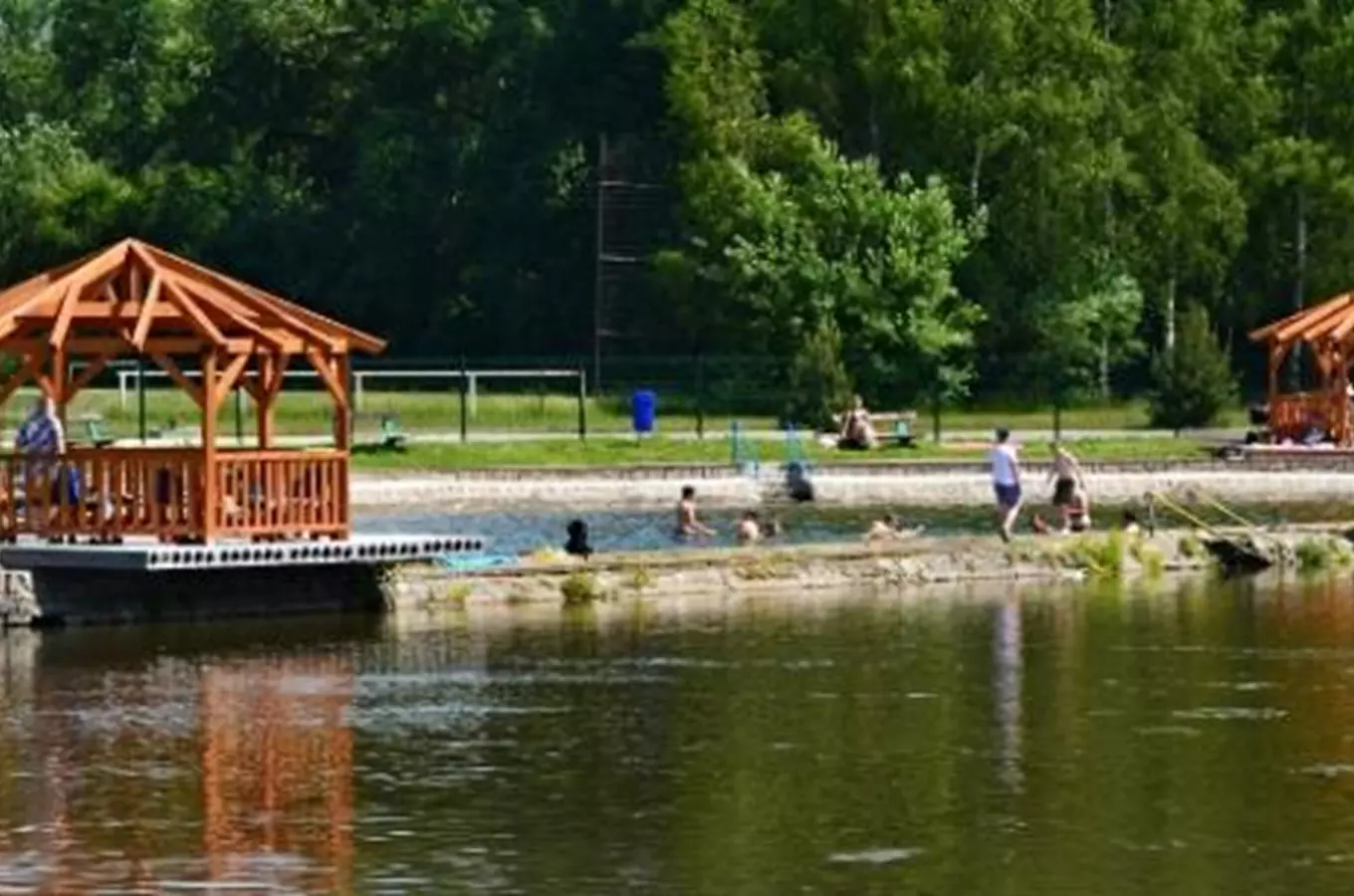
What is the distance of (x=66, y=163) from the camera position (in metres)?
110

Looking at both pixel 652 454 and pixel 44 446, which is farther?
pixel 652 454

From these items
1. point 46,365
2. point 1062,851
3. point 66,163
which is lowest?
point 1062,851

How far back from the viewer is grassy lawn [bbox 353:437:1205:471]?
7294cm

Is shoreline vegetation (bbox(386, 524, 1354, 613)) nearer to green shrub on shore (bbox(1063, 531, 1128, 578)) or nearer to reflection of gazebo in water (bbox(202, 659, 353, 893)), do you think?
green shrub on shore (bbox(1063, 531, 1128, 578))

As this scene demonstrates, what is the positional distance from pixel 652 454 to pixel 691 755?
4475 centimetres

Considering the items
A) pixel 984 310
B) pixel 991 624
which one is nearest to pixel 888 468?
pixel 984 310

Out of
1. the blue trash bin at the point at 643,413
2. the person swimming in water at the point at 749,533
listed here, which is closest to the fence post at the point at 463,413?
the blue trash bin at the point at 643,413

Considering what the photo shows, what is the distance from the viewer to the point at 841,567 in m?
49.9

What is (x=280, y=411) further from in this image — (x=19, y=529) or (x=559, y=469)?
(x=19, y=529)

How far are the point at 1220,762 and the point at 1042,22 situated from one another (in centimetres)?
6483

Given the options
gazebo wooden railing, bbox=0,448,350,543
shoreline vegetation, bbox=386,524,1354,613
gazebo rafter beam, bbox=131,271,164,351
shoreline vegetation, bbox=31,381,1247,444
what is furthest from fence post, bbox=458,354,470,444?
gazebo rafter beam, bbox=131,271,164,351

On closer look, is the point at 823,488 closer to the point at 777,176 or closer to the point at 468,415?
the point at 468,415

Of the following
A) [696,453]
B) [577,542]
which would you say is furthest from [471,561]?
[696,453]

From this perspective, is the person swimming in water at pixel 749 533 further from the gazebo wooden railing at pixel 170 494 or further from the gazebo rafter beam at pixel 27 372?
the gazebo rafter beam at pixel 27 372
